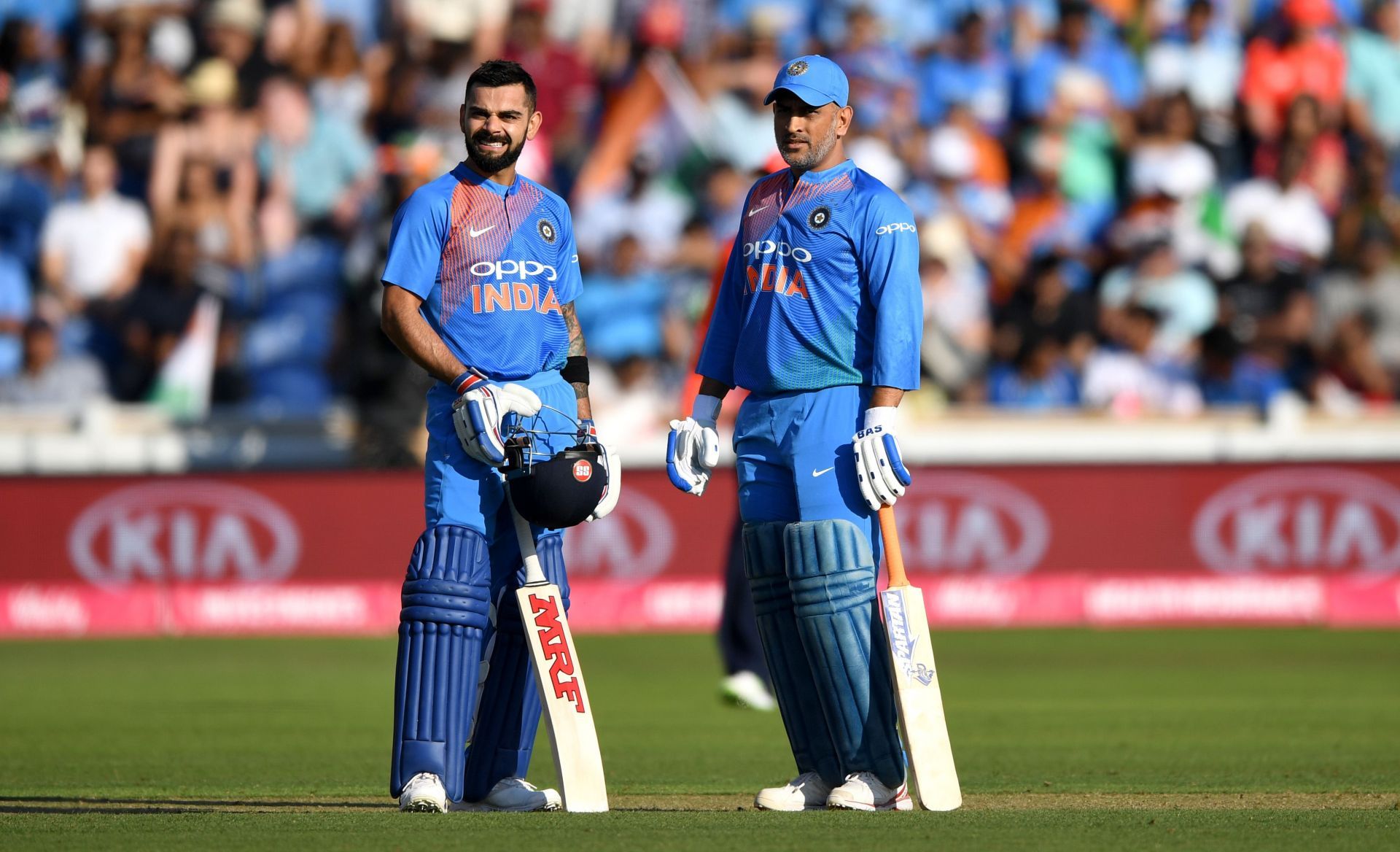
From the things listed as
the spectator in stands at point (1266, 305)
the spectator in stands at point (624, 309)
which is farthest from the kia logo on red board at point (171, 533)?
the spectator in stands at point (1266, 305)

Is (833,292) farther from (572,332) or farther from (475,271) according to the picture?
(475,271)

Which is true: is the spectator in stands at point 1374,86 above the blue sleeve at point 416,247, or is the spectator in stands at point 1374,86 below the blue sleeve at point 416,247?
above

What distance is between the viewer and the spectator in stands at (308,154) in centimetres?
1609

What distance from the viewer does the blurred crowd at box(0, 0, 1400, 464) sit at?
14.8 metres

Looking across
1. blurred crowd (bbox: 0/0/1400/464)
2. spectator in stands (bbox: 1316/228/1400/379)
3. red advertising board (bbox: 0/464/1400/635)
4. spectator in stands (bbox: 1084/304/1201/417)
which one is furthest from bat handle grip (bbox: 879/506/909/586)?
spectator in stands (bbox: 1316/228/1400/379)

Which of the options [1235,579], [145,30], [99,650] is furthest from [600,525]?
[145,30]

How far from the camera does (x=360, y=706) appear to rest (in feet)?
31.7

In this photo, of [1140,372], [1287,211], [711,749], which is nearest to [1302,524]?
[1140,372]

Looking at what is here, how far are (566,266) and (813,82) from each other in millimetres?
999

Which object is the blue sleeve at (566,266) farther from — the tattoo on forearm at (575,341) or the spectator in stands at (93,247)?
the spectator in stands at (93,247)

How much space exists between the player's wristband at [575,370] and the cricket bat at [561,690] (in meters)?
0.53

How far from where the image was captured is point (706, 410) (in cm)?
618

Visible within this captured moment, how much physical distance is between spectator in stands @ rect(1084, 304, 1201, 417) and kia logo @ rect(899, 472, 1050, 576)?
1546mm

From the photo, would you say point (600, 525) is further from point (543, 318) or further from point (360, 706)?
point (543, 318)
